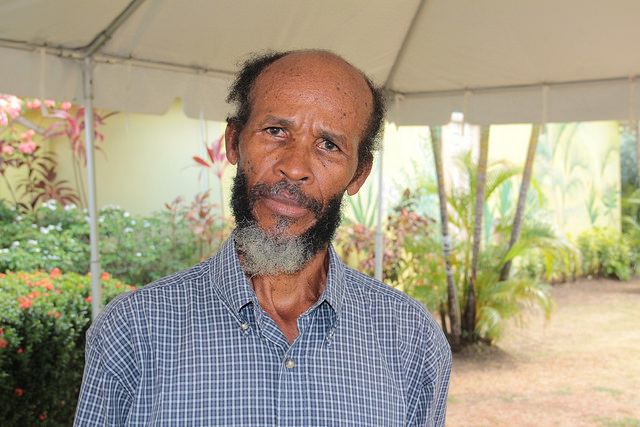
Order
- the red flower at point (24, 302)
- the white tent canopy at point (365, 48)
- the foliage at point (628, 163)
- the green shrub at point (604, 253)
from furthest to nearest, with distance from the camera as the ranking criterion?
the foliage at point (628, 163) → the green shrub at point (604, 253) → the red flower at point (24, 302) → the white tent canopy at point (365, 48)

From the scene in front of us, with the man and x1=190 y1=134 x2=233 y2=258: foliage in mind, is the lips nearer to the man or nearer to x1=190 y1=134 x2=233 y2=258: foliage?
the man

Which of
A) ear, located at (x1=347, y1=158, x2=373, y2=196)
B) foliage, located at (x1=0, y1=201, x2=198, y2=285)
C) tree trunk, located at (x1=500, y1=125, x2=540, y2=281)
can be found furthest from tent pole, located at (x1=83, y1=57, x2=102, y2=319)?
tree trunk, located at (x1=500, y1=125, x2=540, y2=281)

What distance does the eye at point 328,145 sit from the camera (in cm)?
146

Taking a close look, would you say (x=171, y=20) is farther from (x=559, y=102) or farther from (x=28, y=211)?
(x=28, y=211)

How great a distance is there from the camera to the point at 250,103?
4.98ft

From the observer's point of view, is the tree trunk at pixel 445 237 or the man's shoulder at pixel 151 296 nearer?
the man's shoulder at pixel 151 296

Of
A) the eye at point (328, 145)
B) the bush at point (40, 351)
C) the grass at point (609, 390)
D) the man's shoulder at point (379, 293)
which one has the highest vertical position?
the eye at point (328, 145)

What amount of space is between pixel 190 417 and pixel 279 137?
2.13 ft

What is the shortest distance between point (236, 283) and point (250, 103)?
1.54ft

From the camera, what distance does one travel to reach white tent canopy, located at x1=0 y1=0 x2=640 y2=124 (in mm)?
2775

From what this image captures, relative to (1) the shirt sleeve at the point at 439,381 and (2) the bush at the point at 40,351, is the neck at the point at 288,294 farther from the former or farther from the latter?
(2) the bush at the point at 40,351

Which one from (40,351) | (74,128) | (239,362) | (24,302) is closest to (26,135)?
(74,128)

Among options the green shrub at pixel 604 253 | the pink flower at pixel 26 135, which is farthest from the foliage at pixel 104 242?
the green shrub at pixel 604 253

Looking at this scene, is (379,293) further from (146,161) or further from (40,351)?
(146,161)
